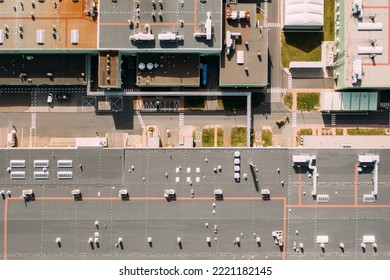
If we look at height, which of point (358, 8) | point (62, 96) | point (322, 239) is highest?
point (358, 8)

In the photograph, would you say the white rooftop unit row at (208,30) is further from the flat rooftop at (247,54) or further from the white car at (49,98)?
the white car at (49,98)

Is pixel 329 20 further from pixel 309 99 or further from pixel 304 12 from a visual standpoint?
pixel 309 99

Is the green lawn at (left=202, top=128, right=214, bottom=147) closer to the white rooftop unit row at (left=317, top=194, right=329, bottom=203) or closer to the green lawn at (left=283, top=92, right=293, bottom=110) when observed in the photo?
the green lawn at (left=283, top=92, right=293, bottom=110)

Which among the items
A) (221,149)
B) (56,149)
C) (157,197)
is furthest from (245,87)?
(56,149)

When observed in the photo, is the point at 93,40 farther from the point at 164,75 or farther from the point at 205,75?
the point at 205,75

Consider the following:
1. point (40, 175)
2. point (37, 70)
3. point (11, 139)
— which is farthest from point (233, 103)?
point (11, 139)

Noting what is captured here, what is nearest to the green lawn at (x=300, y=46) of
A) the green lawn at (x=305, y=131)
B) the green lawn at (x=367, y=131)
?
the green lawn at (x=305, y=131)
